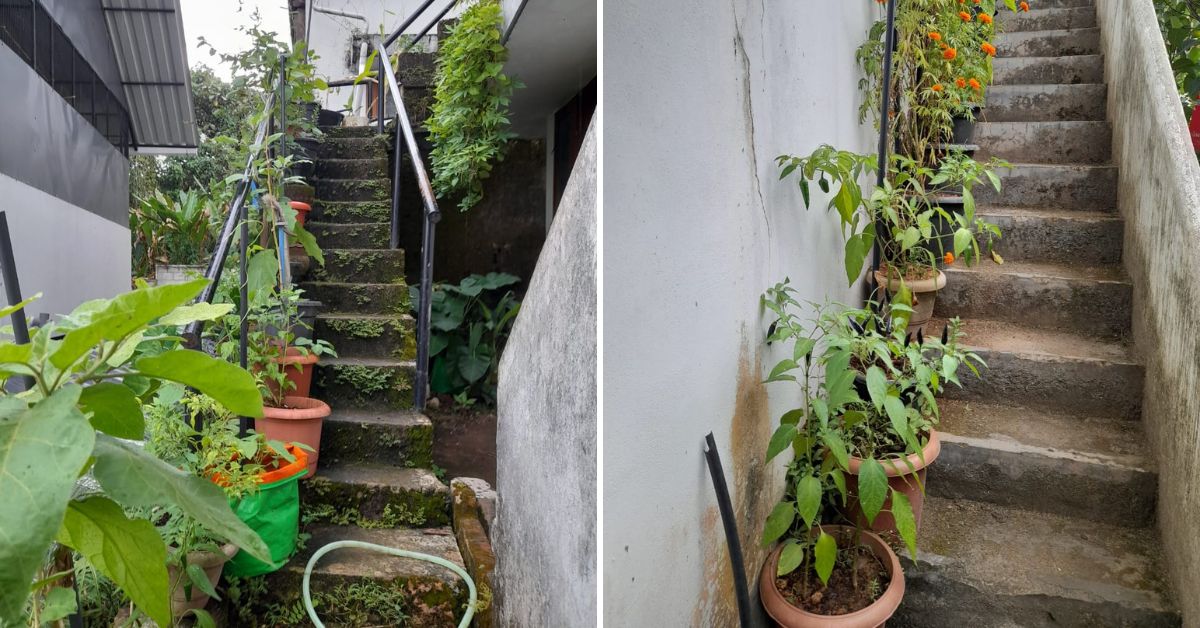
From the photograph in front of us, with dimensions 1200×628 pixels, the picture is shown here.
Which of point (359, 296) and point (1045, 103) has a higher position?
point (1045, 103)

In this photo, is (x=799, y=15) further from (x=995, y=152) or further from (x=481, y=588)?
(x=995, y=152)

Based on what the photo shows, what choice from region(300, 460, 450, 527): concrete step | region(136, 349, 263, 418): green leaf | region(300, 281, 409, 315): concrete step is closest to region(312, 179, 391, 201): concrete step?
region(300, 281, 409, 315): concrete step

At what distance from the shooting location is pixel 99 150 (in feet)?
2.85

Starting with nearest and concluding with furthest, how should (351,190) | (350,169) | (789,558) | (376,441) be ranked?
1. (789,558)
2. (376,441)
3. (351,190)
4. (350,169)

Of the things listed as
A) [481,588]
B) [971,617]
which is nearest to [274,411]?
[481,588]

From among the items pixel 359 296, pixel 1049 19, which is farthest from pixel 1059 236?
pixel 359 296

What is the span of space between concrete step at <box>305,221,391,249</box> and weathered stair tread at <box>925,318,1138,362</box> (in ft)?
8.69

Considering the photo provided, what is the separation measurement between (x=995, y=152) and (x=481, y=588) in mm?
2926

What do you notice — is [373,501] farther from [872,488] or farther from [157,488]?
[157,488]

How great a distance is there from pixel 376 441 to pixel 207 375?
204cm

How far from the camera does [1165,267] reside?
227cm

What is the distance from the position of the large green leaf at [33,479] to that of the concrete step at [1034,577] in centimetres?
183

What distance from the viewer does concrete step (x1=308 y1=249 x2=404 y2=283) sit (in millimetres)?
3678

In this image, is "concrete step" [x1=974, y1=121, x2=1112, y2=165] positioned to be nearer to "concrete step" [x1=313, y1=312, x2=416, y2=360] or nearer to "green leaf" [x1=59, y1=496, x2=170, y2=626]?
"concrete step" [x1=313, y1=312, x2=416, y2=360]
